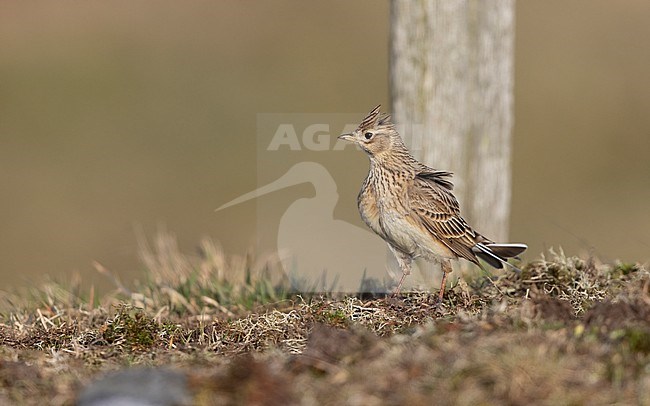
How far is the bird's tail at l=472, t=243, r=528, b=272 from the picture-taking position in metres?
7.02

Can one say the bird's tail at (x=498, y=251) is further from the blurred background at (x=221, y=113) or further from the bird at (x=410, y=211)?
the blurred background at (x=221, y=113)

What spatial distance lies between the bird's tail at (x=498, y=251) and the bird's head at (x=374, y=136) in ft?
3.28

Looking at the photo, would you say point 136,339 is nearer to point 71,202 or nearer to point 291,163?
point 291,163

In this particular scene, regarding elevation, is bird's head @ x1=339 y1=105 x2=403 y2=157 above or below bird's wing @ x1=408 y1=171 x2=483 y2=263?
above

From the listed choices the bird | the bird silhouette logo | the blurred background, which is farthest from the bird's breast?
the blurred background

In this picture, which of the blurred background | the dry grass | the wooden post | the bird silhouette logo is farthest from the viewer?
the blurred background

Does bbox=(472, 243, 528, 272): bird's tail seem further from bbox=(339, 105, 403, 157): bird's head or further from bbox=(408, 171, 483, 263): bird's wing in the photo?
bbox=(339, 105, 403, 157): bird's head

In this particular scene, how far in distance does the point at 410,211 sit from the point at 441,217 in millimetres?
232

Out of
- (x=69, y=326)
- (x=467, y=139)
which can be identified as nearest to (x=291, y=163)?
(x=467, y=139)

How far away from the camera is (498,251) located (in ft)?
23.3

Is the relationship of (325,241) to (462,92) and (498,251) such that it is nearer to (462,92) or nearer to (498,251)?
(462,92)

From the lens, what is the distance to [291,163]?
13867mm

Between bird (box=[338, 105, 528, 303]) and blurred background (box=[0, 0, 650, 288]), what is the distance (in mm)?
6690

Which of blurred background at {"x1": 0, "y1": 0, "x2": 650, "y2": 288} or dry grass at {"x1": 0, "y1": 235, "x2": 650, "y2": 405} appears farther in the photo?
blurred background at {"x1": 0, "y1": 0, "x2": 650, "y2": 288}
